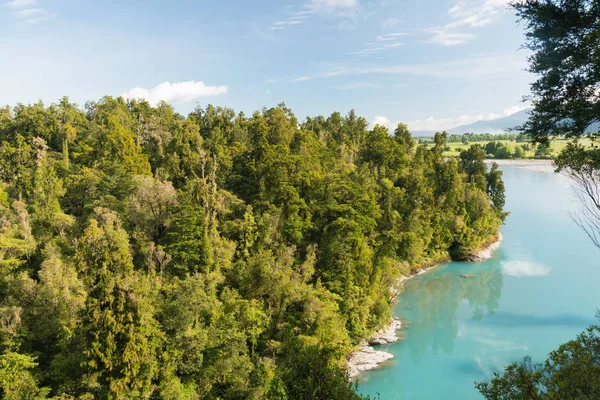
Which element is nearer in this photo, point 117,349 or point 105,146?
point 117,349

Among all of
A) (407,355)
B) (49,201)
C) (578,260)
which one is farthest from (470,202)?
(49,201)

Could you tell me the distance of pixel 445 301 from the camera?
29.7m

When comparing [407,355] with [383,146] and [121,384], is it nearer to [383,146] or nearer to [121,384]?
[121,384]

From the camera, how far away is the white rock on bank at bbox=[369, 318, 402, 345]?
23.0 m

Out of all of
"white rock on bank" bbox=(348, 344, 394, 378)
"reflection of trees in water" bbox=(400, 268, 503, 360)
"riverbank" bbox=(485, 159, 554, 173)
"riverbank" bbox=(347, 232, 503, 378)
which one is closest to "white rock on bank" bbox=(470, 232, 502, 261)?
"reflection of trees in water" bbox=(400, 268, 503, 360)

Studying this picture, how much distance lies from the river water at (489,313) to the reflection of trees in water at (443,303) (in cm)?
7

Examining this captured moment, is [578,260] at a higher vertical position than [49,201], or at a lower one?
lower

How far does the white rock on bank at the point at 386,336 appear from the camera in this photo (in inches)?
905

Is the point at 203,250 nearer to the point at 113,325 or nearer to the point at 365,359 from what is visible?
the point at 113,325

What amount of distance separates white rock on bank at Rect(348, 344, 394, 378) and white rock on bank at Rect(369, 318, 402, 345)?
33.0 inches

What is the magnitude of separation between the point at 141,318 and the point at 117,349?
1.29 m

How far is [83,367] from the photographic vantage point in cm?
1307

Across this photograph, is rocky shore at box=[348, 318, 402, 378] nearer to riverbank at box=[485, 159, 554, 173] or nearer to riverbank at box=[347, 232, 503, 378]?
riverbank at box=[347, 232, 503, 378]

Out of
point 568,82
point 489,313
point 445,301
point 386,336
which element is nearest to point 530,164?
point 445,301
